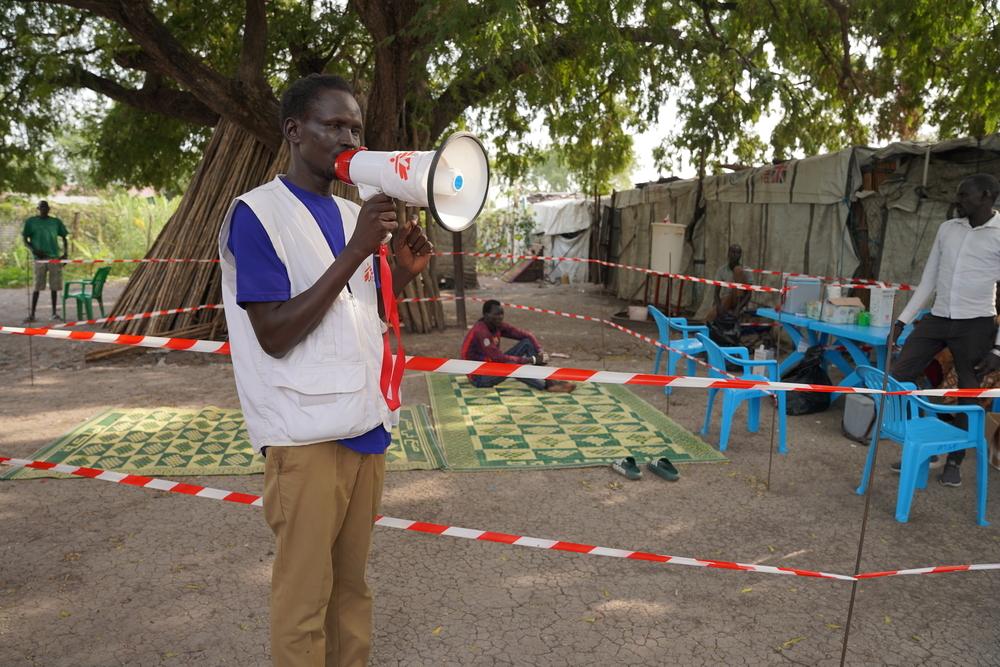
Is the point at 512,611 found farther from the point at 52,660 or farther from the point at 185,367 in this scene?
the point at 185,367

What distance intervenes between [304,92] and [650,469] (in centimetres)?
386

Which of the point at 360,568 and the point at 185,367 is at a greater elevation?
the point at 360,568

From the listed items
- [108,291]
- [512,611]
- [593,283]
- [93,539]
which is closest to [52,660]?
[93,539]

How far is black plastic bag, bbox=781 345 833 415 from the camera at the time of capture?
261 inches

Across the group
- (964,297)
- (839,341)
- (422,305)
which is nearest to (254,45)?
(422,305)

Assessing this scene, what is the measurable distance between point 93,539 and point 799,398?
581cm

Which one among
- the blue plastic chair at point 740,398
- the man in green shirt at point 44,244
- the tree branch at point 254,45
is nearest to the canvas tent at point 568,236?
the tree branch at point 254,45

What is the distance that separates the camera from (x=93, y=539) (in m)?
3.82

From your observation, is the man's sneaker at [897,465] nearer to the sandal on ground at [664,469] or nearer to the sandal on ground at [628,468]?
the sandal on ground at [664,469]

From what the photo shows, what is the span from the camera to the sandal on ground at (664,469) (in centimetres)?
481

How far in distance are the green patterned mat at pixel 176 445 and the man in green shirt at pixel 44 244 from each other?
630 centimetres

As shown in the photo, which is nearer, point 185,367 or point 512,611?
point 512,611

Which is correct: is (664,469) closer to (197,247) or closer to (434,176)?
(434,176)

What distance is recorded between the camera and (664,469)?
4859 mm
